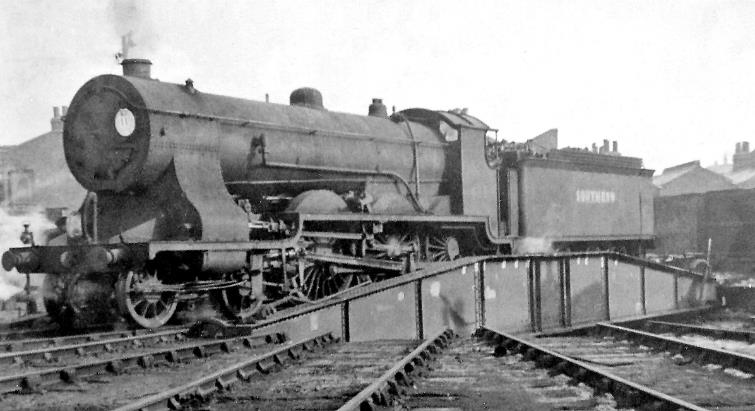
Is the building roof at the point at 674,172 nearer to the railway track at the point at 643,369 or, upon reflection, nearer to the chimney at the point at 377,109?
the chimney at the point at 377,109

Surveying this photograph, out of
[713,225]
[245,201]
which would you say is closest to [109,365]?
[245,201]

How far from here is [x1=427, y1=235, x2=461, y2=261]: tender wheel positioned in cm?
1145

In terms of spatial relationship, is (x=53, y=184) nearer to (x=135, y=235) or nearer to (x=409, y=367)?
(x=135, y=235)

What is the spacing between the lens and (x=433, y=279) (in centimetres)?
971

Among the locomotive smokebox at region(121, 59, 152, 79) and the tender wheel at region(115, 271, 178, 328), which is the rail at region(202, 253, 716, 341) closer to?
the tender wheel at region(115, 271, 178, 328)

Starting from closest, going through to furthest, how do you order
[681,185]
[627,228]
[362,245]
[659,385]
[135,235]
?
1. [659,385]
2. [135,235]
3. [362,245]
4. [627,228]
5. [681,185]

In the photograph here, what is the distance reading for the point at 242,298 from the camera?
8.65 metres

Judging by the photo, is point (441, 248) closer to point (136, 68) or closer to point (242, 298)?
point (242, 298)

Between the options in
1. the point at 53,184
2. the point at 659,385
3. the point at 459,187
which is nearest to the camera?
the point at 659,385

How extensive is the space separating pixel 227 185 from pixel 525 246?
20.3ft

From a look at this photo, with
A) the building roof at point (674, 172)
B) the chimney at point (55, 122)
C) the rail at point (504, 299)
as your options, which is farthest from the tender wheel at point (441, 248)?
the building roof at point (674, 172)

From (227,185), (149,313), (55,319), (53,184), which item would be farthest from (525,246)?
(53,184)

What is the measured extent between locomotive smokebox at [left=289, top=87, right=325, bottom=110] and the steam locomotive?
0.9 inches

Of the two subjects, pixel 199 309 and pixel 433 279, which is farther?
pixel 433 279
